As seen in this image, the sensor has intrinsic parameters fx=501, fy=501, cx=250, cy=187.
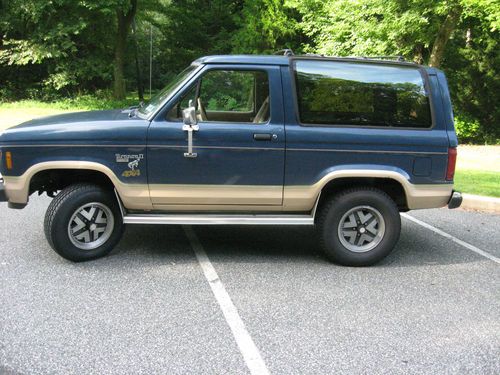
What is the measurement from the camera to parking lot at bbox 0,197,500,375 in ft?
10.7

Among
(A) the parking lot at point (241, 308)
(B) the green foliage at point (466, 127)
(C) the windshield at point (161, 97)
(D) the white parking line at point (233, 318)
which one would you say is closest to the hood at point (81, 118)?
(C) the windshield at point (161, 97)

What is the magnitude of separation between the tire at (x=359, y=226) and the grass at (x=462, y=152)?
3686mm

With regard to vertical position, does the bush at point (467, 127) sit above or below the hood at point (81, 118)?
below

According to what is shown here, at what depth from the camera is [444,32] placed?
14.3 m

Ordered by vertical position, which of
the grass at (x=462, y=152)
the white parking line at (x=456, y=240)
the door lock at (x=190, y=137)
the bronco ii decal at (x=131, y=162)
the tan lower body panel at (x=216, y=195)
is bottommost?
the grass at (x=462, y=152)

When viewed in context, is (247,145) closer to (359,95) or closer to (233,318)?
(359,95)

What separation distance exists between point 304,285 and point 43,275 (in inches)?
92.7

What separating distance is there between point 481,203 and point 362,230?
11.2 feet

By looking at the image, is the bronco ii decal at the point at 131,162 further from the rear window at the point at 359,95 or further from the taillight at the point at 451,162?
the taillight at the point at 451,162

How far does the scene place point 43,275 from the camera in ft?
14.8

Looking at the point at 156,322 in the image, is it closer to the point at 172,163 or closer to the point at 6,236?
the point at 172,163

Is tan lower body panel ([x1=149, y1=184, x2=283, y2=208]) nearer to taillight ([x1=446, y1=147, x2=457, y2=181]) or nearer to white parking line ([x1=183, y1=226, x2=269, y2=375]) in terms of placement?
white parking line ([x1=183, y1=226, x2=269, y2=375])

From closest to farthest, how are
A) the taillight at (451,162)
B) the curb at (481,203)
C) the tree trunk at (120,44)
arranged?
the taillight at (451,162), the curb at (481,203), the tree trunk at (120,44)

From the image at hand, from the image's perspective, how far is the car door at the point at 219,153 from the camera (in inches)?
186
